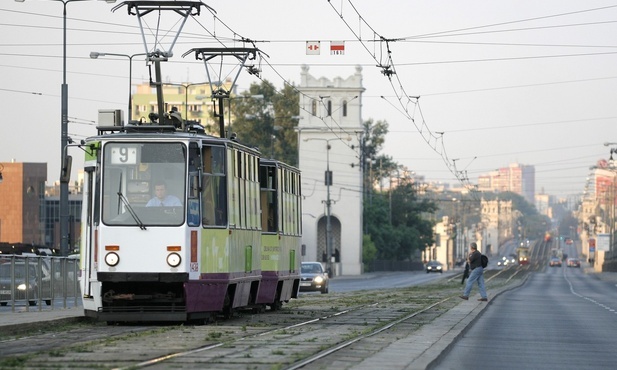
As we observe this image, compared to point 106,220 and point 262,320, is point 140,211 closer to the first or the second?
point 106,220

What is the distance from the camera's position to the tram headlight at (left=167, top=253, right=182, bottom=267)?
22.3m

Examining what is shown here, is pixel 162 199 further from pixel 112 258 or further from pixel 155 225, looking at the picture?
pixel 112 258

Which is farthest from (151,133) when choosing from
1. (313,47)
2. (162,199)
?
(313,47)

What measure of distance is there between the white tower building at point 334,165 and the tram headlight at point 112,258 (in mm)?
87463

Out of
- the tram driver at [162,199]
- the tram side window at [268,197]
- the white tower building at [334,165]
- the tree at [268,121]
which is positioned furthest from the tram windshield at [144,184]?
the tree at [268,121]

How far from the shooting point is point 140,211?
22.6 metres

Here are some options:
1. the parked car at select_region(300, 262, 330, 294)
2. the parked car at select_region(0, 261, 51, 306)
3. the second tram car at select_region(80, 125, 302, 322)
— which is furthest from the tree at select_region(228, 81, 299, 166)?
the second tram car at select_region(80, 125, 302, 322)

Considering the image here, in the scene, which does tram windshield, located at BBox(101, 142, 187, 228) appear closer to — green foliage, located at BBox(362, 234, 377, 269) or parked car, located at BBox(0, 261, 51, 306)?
parked car, located at BBox(0, 261, 51, 306)

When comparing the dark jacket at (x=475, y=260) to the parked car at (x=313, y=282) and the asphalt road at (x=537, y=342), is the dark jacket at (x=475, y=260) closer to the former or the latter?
the asphalt road at (x=537, y=342)

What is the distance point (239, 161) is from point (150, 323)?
142 inches

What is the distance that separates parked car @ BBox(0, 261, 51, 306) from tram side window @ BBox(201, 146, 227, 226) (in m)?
7.34

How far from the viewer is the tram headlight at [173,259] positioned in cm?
2230

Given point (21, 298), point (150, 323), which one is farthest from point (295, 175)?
point (150, 323)

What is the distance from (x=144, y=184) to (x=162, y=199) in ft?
1.33
